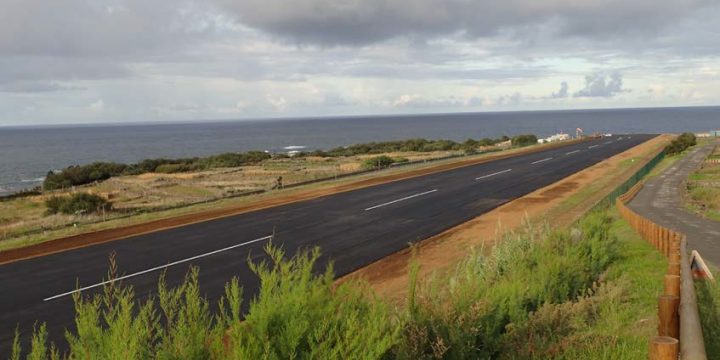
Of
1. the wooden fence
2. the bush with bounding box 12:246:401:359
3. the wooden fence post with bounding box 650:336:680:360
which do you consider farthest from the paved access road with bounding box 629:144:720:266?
the bush with bounding box 12:246:401:359

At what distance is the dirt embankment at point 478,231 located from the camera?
1320cm

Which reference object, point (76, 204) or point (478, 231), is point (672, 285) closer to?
point (478, 231)

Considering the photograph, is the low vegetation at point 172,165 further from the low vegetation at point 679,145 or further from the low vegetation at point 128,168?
the low vegetation at point 679,145

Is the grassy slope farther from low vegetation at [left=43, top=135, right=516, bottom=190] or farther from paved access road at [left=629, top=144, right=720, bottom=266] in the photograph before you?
low vegetation at [left=43, top=135, right=516, bottom=190]

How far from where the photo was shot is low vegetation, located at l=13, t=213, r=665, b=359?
454 centimetres

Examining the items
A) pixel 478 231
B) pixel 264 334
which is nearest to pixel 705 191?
pixel 478 231

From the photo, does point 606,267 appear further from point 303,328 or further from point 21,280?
point 21,280

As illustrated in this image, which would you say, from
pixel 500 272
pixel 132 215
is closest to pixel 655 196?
pixel 500 272

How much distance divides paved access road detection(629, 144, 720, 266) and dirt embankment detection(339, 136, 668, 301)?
6.30 ft

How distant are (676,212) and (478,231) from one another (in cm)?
823

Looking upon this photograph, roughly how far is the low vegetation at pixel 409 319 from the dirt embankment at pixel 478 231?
1.05 meters

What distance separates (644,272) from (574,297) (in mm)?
2514

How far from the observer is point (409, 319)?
593cm

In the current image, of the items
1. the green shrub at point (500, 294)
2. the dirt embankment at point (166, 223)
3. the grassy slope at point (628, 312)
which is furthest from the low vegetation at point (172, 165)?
the green shrub at point (500, 294)
